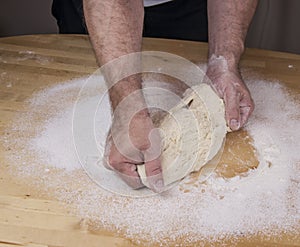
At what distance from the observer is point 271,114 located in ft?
3.67

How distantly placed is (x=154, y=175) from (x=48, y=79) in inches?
18.5

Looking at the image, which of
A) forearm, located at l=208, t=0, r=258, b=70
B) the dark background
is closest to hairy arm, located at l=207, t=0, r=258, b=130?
forearm, located at l=208, t=0, r=258, b=70

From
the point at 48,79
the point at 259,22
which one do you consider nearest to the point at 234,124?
the point at 48,79

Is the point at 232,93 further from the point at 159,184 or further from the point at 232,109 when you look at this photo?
Result: the point at 159,184

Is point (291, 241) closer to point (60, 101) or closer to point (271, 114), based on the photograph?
point (271, 114)

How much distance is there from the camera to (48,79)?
4.02 feet

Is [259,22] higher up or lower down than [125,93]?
lower down

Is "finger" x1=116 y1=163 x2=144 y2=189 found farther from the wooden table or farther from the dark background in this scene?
the dark background

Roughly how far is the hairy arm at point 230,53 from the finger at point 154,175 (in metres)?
0.21

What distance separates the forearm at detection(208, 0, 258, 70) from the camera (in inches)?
44.9

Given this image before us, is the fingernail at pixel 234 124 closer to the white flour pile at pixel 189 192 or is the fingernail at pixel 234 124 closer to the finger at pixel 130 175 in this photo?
the white flour pile at pixel 189 192

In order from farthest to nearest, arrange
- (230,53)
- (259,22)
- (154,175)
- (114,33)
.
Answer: (259,22) < (230,53) < (114,33) < (154,175)

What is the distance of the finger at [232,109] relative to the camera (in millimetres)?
1024

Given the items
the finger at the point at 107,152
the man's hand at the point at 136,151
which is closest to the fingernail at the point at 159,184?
the man's hand at the point at 136,151
